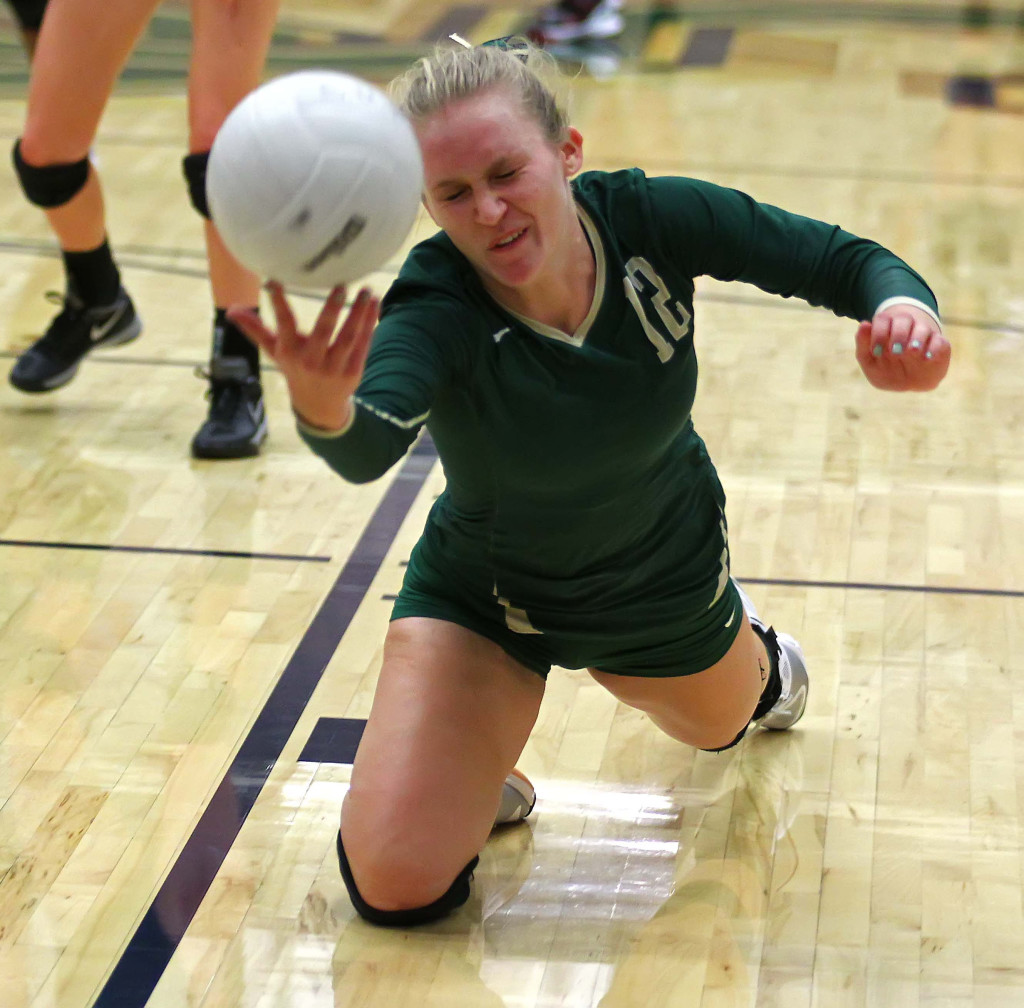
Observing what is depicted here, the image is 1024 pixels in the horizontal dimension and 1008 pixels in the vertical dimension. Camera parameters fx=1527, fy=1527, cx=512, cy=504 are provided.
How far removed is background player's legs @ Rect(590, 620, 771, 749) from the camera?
2.04 m

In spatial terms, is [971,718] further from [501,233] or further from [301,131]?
[301,131]

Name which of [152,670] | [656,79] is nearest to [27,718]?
[152,670]

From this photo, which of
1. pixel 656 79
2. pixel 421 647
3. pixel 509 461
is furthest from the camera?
pixel 656 79

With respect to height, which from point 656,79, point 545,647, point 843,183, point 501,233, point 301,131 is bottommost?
point 656,79

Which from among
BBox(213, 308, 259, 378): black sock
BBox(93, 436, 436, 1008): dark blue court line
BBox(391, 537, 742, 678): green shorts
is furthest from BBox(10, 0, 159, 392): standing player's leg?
BBox(391, 537, 742, 678): green shorts

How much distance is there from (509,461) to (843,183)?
3.50m

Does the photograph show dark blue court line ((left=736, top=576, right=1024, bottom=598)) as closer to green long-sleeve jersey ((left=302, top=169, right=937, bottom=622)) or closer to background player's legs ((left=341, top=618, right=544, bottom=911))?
green long-sleeve jersey ((left=302, top=169, right=937, bottom=622))

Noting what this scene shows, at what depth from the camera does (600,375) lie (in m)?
1.78

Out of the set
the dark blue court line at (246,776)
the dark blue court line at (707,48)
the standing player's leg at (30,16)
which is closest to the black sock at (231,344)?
the dark blue court line at (246,776)

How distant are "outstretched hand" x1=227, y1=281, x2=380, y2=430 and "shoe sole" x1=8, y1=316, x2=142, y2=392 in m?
2.13

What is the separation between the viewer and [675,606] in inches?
77.2

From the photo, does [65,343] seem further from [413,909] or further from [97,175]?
[413,909]

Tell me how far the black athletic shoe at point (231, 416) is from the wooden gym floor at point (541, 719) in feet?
0.17

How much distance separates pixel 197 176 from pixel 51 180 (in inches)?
12.8
